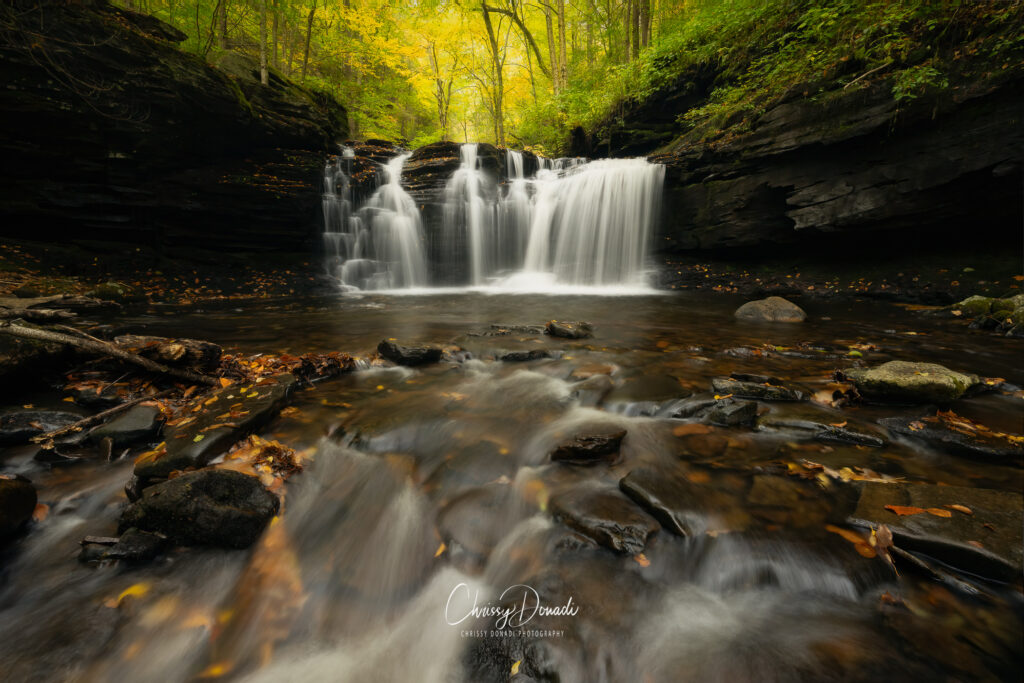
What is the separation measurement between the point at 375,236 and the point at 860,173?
45.7 ft

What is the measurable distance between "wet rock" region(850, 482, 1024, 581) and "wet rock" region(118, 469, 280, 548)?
339cm

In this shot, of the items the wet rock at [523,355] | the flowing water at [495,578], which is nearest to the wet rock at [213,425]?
the flowing water at [495,578]

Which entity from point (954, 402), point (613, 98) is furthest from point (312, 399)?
point (613, 98)

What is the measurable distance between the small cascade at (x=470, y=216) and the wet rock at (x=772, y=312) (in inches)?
358

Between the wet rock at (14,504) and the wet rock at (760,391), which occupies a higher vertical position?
the wet rock at (760,391)

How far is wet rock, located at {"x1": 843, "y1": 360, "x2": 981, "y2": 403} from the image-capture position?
333 centimetres

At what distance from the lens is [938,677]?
1356mm

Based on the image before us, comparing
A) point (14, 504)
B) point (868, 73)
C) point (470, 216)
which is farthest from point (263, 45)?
point (868, 73)

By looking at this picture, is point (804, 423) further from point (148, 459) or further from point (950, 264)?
point (950, 264)

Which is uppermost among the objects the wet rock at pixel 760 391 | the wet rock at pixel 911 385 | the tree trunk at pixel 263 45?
the tree trunk at pixel 263 45

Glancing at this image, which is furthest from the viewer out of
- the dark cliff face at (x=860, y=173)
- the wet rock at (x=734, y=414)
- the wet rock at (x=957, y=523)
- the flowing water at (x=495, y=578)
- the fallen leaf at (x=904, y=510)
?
the dark cliff face at (x=860, y=173)

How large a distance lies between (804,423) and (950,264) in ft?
31.5

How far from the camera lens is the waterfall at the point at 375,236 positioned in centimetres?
1307
